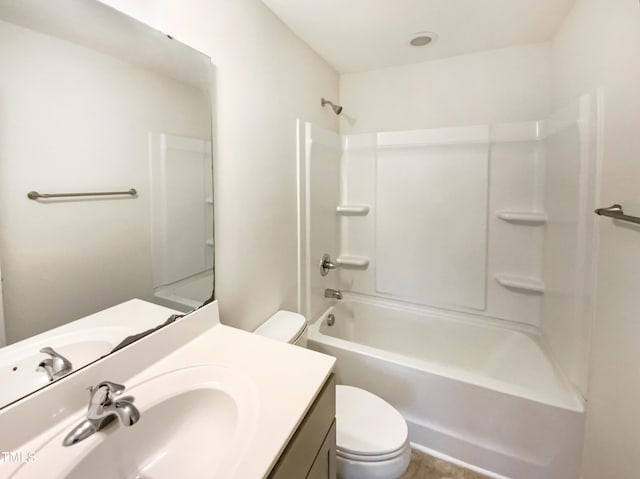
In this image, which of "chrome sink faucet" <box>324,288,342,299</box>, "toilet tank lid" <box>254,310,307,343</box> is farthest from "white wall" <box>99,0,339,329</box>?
"chrome sink faucet" <box>324,288,342,299</box>

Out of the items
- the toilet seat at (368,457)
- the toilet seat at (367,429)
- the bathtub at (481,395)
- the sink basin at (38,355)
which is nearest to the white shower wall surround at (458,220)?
the bathtub at (481,395)

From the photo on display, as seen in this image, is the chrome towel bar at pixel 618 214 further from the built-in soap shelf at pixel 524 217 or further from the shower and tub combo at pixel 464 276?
the built-in soap shelf at pixel 524 217

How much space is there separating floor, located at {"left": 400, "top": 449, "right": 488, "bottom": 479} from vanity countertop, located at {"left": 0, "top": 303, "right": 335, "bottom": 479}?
1.06m

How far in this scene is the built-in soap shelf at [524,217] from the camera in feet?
5.92

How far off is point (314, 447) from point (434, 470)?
1.12 meters

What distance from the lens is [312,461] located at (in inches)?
30.3

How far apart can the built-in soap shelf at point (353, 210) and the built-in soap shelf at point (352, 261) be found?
35cm

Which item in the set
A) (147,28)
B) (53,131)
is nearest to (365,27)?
(147,28)

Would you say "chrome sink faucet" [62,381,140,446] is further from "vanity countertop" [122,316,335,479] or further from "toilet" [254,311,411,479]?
"toilet" [254,311,411,479]

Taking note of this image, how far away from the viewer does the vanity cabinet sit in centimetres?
65

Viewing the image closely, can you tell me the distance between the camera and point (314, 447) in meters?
0.78

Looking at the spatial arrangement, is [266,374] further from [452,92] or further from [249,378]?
[452,92]

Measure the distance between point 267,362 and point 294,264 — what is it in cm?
92

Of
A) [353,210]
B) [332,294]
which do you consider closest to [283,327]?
[332,294]
